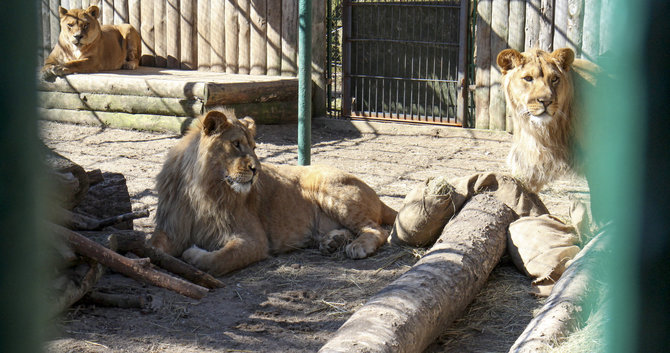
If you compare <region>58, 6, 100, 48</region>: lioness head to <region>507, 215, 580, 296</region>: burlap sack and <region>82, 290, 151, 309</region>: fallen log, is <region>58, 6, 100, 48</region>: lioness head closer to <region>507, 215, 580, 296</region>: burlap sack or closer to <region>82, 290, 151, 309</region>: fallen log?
<region>82, 290, 151, 309</region>: fallen log

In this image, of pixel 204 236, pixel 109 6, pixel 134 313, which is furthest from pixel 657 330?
pixel 109 6

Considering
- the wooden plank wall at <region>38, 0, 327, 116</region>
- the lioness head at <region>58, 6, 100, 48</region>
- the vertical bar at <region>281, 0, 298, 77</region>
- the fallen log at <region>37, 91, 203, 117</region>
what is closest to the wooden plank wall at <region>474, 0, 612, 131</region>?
the wooden plank wall at <region>38, 0, 327, 116</region>

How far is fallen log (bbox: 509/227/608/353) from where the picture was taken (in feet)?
10.9

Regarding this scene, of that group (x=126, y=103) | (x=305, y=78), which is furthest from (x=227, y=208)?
(x=126, y=103)

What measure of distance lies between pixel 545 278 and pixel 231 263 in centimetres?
207

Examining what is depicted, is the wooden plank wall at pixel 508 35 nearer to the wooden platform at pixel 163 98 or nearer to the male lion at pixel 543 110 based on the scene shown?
the wooden platform at pixel 163 98

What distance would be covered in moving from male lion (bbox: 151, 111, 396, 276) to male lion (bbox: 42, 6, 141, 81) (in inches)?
259

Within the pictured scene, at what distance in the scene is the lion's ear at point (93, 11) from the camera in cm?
1162

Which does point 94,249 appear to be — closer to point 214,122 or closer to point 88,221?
point 88,221

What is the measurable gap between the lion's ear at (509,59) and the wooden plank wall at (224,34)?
17.0ft

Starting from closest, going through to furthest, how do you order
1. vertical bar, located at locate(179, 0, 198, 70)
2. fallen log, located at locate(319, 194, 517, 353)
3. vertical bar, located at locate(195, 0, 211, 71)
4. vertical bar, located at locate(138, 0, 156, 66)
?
fallen log, located at locate(319, 194, 517, 353) < vertical bar, located at locate(195, 0, 211, 71) < vertical bar, located at locate(179, 0, 198, 70) < vertical bar, located at locate(138, 0, 156, 66)

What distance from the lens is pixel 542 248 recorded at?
4.99 metres

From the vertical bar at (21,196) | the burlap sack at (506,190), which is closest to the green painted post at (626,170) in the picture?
the vertical bar at (21,196)

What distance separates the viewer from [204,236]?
521cm
